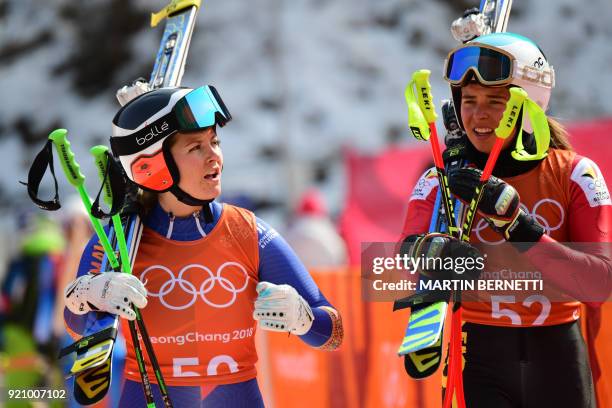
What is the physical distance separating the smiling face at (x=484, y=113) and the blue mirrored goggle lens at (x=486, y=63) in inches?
2.3

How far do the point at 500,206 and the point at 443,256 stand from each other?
0.84 ft

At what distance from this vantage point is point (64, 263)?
849cm

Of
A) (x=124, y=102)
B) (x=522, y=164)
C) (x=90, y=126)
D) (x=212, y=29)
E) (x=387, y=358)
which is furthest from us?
(x=212, y=29)

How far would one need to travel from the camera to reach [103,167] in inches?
157

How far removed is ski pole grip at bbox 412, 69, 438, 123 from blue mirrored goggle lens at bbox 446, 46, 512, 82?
267 mm

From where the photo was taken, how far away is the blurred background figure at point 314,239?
14.2m

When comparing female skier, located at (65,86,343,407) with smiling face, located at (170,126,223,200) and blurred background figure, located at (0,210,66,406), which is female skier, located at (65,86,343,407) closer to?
smiling face, located at (170,126,223,200)

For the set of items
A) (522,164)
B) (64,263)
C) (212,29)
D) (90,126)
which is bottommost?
(522,164)

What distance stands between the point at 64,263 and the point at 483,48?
5418mm

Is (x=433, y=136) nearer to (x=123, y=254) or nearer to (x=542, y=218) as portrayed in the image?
(x=542, y=218)

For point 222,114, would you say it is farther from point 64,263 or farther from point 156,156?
point 64,263

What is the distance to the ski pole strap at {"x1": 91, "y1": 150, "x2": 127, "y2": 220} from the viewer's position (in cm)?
393

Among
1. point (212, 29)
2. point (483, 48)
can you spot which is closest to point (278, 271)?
point (483, 48)

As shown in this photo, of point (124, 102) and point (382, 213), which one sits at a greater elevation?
point (382, 213)
